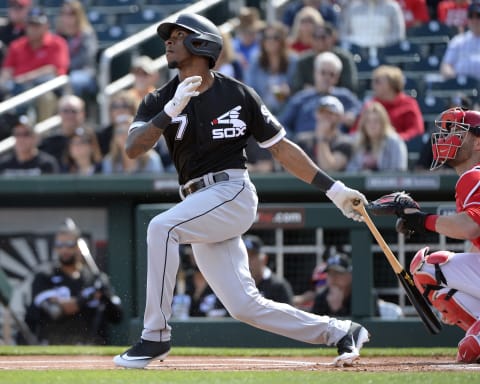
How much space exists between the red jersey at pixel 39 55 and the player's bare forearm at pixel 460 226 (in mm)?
6836

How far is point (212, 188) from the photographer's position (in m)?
5.53

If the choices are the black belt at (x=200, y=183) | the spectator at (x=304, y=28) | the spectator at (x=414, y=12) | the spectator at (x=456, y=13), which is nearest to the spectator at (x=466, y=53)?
the spectator at (x=456, y=13)

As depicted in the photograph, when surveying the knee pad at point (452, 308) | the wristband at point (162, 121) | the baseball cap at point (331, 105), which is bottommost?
the knee pad at point (452, 308)

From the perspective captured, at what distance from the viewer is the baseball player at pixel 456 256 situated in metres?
5.72

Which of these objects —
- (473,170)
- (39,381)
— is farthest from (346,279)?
(39,381)

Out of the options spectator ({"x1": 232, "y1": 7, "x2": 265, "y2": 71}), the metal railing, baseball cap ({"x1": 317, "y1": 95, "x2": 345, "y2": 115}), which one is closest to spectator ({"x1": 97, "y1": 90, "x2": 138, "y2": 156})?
the metal railing

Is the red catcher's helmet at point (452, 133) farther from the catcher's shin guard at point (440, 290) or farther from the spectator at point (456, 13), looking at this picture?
the spectator at point (456, 13)

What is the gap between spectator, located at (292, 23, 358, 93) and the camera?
1040cm

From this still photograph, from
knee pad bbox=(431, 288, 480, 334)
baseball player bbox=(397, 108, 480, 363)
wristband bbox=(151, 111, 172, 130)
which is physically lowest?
knee pad bbox=(431, 288, 480, 334)

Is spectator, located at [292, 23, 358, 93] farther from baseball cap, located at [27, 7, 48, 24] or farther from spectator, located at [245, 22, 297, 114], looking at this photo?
baseball cap, located at [27, 7, 48, 24]

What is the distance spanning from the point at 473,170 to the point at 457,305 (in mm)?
774

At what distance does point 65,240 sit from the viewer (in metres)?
8.98

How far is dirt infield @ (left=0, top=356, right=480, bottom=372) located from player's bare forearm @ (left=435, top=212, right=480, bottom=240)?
66 centimetres

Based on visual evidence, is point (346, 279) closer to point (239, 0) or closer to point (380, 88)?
point (380, 88)
